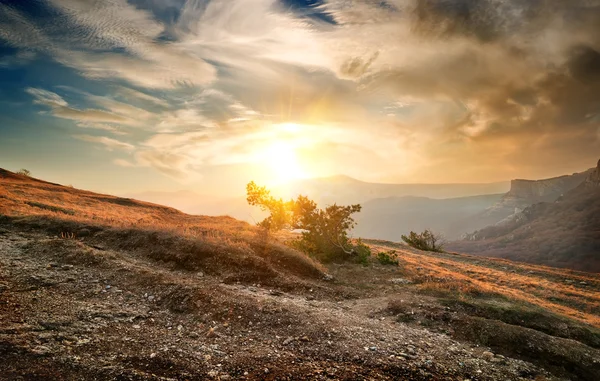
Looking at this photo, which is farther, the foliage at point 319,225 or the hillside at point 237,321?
the foliage at point 319,225

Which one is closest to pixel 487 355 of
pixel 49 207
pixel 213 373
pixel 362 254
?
pixel 213 373

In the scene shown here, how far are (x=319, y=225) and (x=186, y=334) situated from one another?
1798 centimetres

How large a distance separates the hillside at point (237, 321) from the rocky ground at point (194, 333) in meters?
0.04

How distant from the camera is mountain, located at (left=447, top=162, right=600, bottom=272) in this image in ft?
279

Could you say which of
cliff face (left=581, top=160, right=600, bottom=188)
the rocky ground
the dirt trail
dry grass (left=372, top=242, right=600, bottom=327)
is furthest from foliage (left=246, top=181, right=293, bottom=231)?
cliff face (left=581, top=160, right=600, bottom=188)

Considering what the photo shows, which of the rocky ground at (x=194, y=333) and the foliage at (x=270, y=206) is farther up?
the foliage at (x=270, y=206)

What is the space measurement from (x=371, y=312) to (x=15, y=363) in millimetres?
12264

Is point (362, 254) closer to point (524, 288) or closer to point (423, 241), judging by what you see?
point (524, 288)

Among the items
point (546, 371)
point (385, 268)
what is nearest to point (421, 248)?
point (385, 268)

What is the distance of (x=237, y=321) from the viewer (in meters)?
10.4

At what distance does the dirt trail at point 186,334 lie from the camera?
698 centimetres

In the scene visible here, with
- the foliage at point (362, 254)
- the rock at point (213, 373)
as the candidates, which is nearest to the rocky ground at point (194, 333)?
the rock at point (213, 373)

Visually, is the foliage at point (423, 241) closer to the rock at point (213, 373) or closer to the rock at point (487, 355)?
the rock at point (487, 355)

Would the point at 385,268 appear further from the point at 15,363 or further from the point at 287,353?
the point at 15,363
